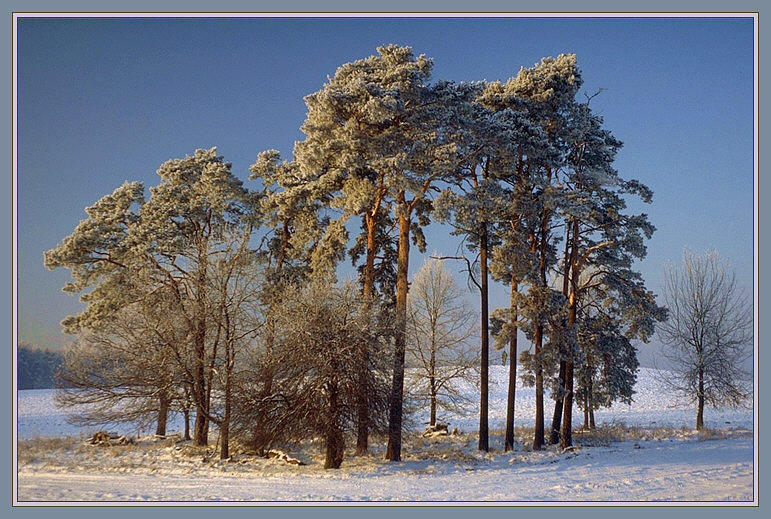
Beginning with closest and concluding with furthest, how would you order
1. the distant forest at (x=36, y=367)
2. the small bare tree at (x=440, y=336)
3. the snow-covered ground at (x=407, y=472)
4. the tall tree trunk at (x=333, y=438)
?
1. the snow-covered ground at (x=407, y=472)
2. the distant forest at (x=36, y=367)
3. the tall tree trunk at (x=333, y=438)
4. the small bare tree at (x=440, y=336)

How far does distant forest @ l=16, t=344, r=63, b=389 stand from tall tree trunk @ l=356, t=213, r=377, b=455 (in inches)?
297

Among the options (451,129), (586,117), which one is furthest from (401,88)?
(586,117)

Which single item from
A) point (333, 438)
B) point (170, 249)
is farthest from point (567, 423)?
point (170, 249)

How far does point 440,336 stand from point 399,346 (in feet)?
33.5

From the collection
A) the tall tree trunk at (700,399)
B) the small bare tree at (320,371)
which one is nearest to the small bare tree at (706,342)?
the tall tree trunk at (700,399)

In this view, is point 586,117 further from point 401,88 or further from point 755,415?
point 755,415

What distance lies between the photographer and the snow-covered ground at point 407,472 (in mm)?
11875

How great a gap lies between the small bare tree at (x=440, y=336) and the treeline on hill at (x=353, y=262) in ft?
3.11

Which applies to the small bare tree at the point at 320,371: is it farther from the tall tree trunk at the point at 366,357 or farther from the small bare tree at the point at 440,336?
the small bare tree at the point at 440,336

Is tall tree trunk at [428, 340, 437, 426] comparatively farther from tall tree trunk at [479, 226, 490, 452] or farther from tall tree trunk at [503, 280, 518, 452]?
tall tree trunk at [479, 226, 490, 452]

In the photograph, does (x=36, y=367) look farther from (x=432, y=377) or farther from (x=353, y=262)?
(x=432, y=377)

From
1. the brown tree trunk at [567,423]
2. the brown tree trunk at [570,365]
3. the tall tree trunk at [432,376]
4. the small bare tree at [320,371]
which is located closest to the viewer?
the small bare tree at [320,371]

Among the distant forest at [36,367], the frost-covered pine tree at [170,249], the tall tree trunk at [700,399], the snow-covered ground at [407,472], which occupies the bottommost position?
the snow-covered ground at [407,472]

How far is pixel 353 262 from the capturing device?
840 inches
